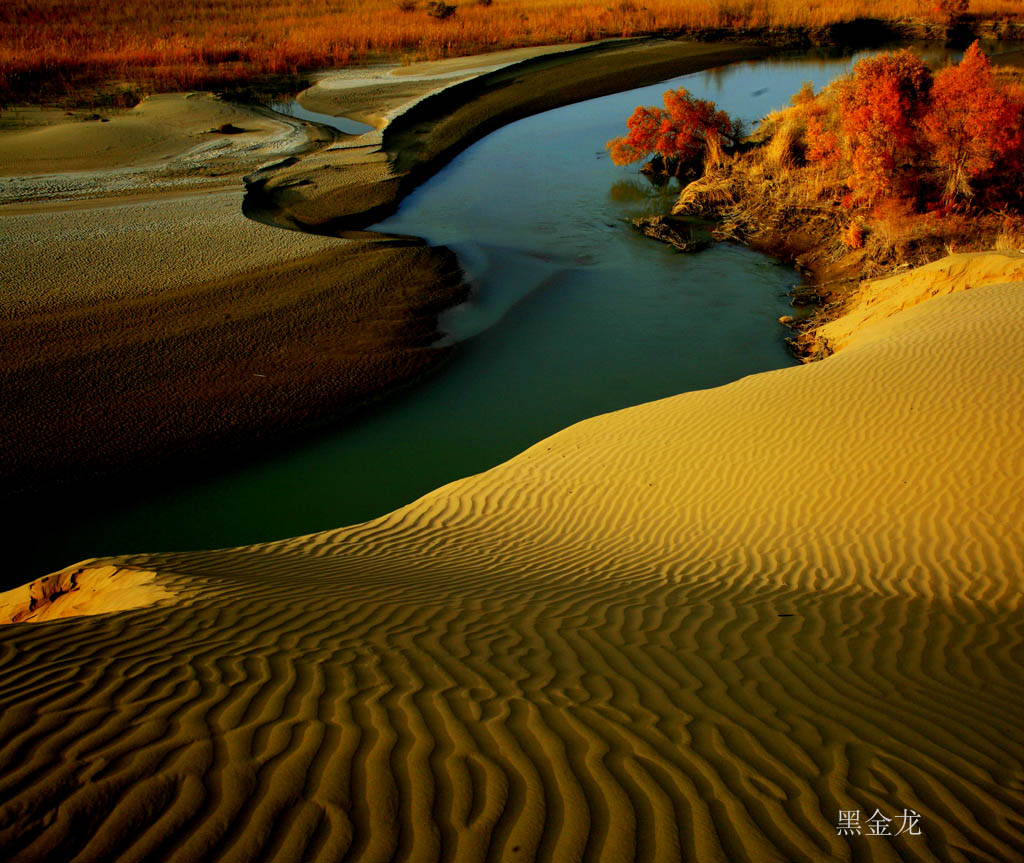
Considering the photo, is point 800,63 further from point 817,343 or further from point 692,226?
point 817,343

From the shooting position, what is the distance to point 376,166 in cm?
2050

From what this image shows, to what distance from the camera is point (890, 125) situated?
15469mm

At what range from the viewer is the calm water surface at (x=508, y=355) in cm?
878

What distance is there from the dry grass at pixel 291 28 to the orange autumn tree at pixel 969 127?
25362 mm

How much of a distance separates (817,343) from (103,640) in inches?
455

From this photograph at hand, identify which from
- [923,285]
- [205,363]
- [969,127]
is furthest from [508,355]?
[969,127]

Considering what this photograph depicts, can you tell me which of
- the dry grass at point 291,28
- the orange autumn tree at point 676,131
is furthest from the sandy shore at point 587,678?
the dry grass at point 291,28

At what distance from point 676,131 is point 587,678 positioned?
20730mm

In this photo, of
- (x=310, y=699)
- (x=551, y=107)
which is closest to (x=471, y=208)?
(x=551, y=107)

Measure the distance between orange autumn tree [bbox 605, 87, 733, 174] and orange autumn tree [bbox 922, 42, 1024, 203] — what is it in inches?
249

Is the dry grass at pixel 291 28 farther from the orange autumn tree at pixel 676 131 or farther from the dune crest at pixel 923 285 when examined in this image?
the dune crest at pixel 923 285

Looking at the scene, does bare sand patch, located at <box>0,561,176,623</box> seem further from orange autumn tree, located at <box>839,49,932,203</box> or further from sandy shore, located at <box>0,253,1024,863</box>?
orange autumn tree, located at <box>839,49,932,203</box>

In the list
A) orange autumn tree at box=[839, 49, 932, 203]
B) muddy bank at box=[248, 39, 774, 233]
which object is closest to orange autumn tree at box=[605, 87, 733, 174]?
orange autumn tree at box=[839, 49, 932, 203]

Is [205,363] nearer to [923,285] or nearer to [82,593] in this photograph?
[82,593]
